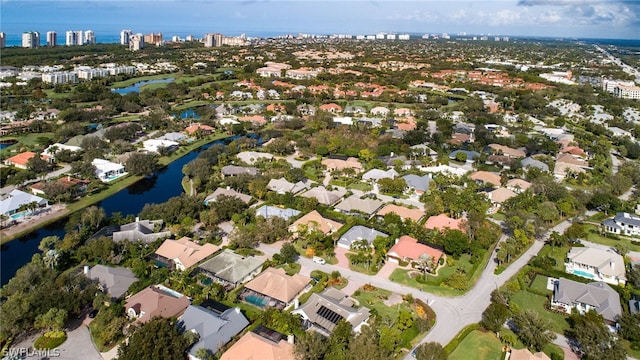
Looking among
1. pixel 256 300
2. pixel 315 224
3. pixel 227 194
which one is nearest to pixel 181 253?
pixel 256 300

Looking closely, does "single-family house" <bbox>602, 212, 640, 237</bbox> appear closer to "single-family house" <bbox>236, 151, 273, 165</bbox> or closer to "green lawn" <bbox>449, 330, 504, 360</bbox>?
"green lawn" <bbox>449, 330, 504, 360</bbox>

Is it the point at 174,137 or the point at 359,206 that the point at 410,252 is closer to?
the point at 359,206

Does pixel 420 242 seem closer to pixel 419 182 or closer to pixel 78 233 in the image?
pixel 419 182

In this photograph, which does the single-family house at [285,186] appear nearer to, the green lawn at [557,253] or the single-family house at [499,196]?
the single-family house at [499,196]

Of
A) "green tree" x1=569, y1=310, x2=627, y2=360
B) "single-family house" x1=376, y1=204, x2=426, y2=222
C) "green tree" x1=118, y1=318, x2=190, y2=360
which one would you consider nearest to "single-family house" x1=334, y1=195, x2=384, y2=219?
"single-family house" x1=376, y1=204, x2=426, y2=222

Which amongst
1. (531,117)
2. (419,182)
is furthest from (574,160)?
(531,117)
